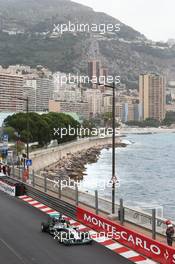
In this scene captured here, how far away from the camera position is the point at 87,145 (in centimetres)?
16738

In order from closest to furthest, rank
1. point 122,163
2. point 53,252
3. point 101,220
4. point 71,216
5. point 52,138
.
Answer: point 53,252, point 101,220, point 71,216, point 52,138, point 122,163

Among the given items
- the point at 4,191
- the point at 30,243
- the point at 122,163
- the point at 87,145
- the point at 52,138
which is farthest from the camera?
the point at 87,145

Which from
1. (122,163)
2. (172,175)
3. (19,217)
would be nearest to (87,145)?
(122,163)

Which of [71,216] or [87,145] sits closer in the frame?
[71,216]

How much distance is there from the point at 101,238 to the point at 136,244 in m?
2.59

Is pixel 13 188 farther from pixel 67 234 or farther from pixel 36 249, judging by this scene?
pixel 36 249

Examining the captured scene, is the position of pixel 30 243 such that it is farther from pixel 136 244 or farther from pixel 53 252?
pixel 136 244

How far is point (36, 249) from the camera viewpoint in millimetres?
20906

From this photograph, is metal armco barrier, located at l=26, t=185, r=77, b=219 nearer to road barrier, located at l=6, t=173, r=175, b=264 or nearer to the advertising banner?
road barrier, located at l=6, t=173, r=175, b=264

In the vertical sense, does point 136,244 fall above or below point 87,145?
above

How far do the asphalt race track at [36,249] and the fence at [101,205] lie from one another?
2.05m

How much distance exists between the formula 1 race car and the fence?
2.20m

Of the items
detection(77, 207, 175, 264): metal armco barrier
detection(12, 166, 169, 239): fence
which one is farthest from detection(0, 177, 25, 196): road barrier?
detection(77, 207, 175, 264): metal armco barrier

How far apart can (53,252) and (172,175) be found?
81.8m
